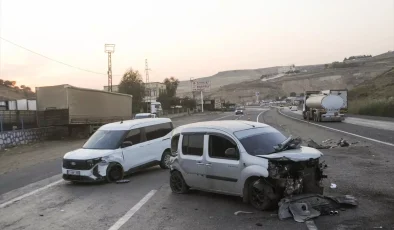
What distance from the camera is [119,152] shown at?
12227mm

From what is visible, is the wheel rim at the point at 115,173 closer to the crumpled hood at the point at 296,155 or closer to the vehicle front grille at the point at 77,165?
the vehicle front grille at the point at 77,165

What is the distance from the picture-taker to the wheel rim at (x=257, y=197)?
7645mm

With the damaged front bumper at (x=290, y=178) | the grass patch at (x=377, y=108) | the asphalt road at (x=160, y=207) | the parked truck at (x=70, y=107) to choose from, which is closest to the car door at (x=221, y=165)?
the asphalt road at (x=160, y=207)

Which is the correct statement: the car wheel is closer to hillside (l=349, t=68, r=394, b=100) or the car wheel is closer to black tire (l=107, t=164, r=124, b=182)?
black tire (l=107, t=164, r=124, b=182)

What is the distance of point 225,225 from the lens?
6812 millimetres

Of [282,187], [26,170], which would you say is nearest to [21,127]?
[26,170]

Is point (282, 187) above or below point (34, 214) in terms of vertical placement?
above

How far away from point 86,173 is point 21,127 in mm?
19487

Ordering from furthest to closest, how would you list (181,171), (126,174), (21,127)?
(21,127)
(126,174)
(181,171)

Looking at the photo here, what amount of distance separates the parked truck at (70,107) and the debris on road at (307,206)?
996 inches

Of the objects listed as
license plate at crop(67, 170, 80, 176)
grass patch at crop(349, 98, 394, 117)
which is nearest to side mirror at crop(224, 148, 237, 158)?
license plate at crop(67, 170, 80, 176)

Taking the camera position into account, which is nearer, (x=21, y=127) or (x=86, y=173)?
(x=86, y=173)

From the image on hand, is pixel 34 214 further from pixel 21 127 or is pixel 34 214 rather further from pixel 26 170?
pixel 21 127

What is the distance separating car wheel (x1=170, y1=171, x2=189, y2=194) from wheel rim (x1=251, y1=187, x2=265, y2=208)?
2.13m
